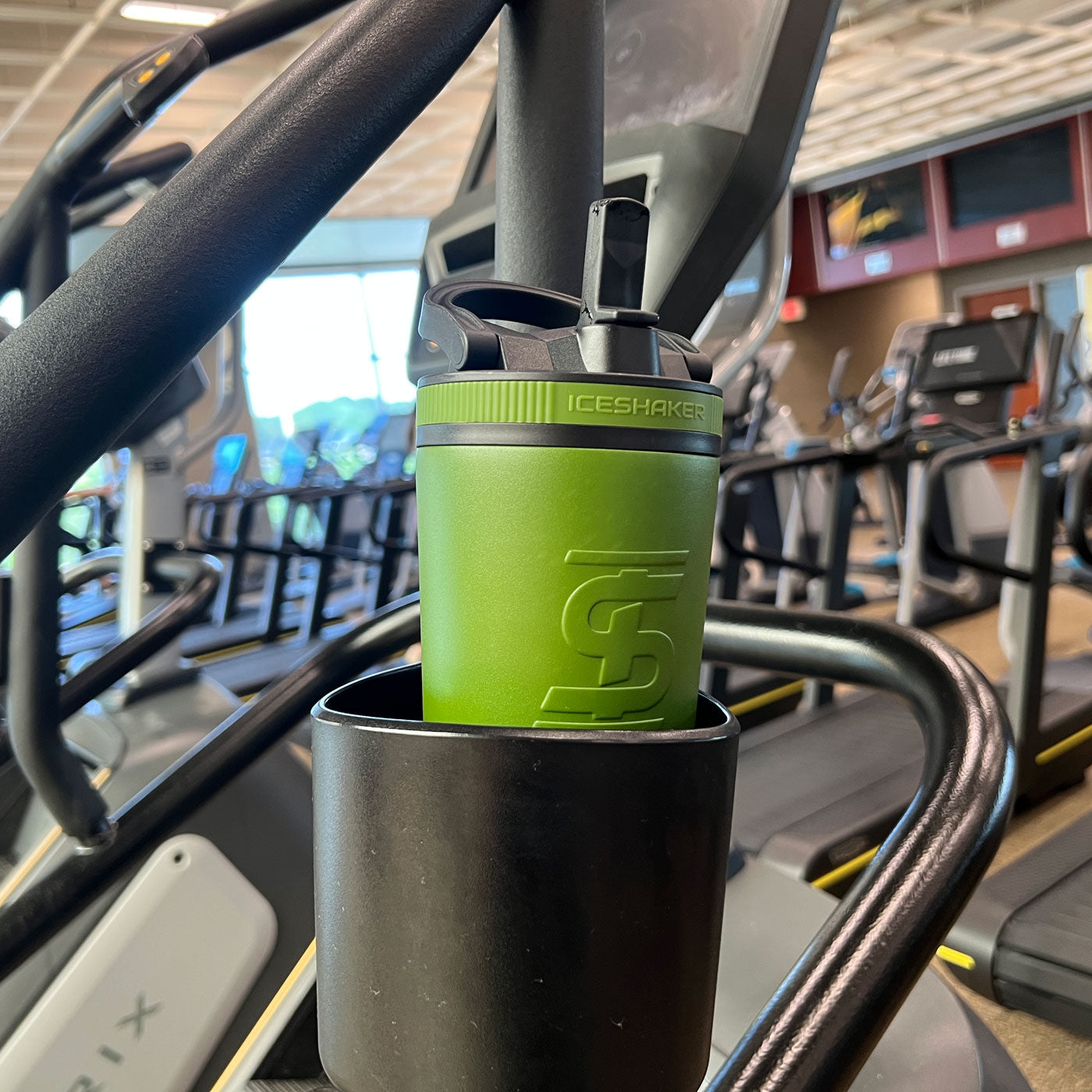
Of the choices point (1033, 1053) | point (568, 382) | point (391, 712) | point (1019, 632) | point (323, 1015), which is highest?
point (568, 382)

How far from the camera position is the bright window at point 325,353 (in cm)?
1289

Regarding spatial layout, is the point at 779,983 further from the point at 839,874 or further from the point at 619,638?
the point at 839,874

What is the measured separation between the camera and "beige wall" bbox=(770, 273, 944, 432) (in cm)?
1397

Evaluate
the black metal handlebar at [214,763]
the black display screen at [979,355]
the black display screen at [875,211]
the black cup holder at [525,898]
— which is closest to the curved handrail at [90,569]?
the black metal handlebar at [214,763]

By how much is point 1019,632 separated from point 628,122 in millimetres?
2602

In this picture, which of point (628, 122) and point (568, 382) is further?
point (628, 122)

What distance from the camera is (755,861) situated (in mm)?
1299

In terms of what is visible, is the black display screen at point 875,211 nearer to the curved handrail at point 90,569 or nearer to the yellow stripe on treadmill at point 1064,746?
the yellow stripe on treadmill at point 1064,746

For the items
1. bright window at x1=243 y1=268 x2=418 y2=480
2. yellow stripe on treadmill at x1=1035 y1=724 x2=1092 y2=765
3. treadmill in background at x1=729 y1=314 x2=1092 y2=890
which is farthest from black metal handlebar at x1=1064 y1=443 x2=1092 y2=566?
bright window at x1=243 y1=268 x2=418 y2=480

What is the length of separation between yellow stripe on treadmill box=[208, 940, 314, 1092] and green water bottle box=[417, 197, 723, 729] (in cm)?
91

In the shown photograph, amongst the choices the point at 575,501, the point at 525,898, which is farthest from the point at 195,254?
the point at 525,898

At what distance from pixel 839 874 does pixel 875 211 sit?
13.0m

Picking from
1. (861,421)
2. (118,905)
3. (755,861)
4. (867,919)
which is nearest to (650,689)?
(867,919)

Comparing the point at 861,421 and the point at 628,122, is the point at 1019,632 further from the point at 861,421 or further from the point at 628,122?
the point at 861,421
